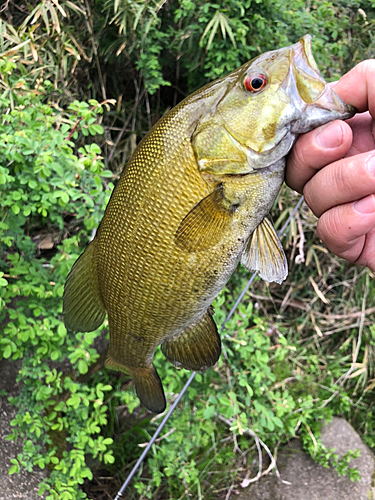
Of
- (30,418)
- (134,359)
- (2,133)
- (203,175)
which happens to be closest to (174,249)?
(203,175)

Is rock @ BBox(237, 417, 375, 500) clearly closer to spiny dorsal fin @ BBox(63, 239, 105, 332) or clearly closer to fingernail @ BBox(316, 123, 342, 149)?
spiny dorsal fin @ BBox(63, 239, 105, 332)

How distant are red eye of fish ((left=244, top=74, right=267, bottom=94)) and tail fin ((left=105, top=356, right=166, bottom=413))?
85 centimetres

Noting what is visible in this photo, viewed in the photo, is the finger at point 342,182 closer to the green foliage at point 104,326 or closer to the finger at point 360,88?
the finger at point 360,88

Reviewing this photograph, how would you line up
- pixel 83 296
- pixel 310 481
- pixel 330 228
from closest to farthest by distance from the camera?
pixel 330 228 < pixel 83 296 < pixel 310 481

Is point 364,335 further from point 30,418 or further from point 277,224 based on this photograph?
point 30,418

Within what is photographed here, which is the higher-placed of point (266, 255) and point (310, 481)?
point (266, 255)

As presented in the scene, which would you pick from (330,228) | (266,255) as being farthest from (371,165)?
(266,255)

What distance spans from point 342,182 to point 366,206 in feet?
0.28

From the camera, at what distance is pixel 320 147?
→ 92 centimetres

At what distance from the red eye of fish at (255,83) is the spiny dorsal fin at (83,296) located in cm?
57

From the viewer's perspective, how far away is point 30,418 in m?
1.68

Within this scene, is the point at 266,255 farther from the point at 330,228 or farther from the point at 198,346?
the point at 198,346

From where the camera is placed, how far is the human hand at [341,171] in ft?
3.01

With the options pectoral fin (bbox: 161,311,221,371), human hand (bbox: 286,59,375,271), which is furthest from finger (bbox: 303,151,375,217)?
pectoral fin (bbox: 161,311,221,371)
